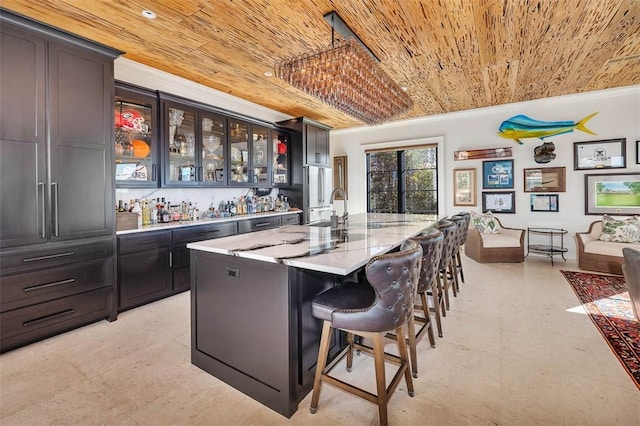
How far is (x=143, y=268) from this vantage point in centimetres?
324

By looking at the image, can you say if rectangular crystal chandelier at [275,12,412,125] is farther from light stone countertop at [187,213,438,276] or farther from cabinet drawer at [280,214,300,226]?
cabinet drawer at [280,214,300,226]

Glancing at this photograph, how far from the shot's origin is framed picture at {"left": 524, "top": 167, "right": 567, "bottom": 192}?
5.15 metres

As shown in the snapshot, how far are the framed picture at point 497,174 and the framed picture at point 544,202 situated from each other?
46cm

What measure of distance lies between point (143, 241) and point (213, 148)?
176cm

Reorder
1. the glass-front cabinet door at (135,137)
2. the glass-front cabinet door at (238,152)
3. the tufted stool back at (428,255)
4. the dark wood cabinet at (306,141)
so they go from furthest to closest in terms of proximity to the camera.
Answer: the dark wood cabinet at (306,141), the glass-front cabinet door at (238,152), the glass-front cabinet door at (135,137), the tufted stool back at (428,255)

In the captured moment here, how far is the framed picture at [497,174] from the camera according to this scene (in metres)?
5.54

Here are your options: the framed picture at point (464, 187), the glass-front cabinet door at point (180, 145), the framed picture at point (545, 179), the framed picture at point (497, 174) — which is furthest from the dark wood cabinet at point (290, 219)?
the framed picture at point (545, 179)

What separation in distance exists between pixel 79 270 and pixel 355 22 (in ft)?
11.2

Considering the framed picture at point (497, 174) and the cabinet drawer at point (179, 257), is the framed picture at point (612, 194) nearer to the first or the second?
the framed picture at point (497, 174)

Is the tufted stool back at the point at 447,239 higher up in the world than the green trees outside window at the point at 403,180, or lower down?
lower down

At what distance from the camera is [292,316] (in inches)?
64.5

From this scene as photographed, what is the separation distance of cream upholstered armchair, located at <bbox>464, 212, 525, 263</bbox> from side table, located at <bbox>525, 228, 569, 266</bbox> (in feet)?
1.02

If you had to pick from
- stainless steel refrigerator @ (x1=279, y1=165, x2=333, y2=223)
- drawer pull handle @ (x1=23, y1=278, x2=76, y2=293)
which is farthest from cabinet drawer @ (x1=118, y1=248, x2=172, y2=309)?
stainless steel refrigerator @ (x1=279, y1=165, x2=333, y2=223)

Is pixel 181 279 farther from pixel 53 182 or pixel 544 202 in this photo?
pixel 544 202
